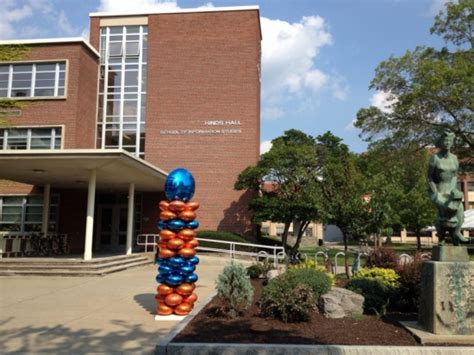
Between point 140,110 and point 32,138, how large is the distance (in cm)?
643


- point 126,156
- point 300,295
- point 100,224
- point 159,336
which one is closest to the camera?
point 159,336

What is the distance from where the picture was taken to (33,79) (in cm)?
2558

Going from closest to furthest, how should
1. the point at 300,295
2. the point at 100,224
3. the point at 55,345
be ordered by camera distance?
the point at 55,345
the point at 300,295
the point at 100,224

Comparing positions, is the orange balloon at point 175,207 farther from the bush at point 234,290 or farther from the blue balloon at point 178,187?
the bush at point 234,290

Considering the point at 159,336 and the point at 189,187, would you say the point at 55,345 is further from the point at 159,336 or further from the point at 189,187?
the point at 189,187

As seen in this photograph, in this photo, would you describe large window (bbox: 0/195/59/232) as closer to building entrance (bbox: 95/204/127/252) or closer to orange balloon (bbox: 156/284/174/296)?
building entrance (bbox: 95/204/127/252)

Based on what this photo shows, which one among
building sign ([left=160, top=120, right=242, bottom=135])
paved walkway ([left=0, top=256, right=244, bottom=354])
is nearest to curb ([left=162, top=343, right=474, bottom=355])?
paved walkway ([left=0, top=256, right=244, bottom=354])

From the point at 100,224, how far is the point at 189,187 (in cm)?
1891

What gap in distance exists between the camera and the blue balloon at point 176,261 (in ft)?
28.0

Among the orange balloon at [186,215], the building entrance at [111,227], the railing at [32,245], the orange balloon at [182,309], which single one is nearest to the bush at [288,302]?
the orange balloon at [182,309]

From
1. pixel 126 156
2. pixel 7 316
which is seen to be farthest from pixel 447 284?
pixel 126 156

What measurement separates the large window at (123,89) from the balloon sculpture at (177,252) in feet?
62.8

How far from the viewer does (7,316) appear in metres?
8.42

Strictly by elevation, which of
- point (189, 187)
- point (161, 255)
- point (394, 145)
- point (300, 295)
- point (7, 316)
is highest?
point (394, 145)
